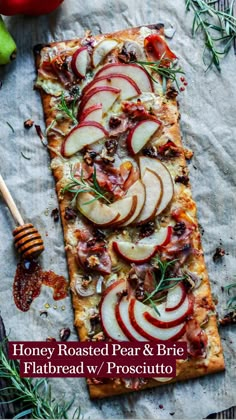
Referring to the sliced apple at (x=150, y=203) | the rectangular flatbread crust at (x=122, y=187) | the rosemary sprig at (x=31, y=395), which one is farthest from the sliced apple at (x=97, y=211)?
the rosemary sprig at (x=31, y=395)

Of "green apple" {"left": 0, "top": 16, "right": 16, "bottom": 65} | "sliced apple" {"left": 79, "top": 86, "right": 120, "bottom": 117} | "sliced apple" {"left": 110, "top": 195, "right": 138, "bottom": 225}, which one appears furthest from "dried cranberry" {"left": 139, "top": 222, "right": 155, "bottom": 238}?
"green apple" {"left": 0, "top": 16, "right": 16, "bottom": 65}

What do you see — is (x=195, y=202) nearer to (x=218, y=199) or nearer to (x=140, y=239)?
(x=218, y=199)

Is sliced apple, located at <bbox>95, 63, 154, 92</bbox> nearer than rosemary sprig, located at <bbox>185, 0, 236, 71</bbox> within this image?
Yes

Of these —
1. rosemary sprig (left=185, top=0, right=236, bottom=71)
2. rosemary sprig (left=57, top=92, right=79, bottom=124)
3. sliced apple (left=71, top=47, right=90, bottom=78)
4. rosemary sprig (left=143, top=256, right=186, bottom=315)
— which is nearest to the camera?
rosemary sprig (left=143, top=256, right=186, bottom=315)

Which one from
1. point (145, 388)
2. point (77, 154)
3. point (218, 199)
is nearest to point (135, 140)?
point (77, 154)

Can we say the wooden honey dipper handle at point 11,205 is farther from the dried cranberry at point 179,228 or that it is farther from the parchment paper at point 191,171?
the dried cranberry at point 179,228

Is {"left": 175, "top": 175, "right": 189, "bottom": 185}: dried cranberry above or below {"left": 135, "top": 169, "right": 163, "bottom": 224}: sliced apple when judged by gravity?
above

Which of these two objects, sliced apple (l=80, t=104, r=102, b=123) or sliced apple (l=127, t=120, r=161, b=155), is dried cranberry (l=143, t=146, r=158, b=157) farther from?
sliced apple (l=80, t=104, r=102, b=123)
